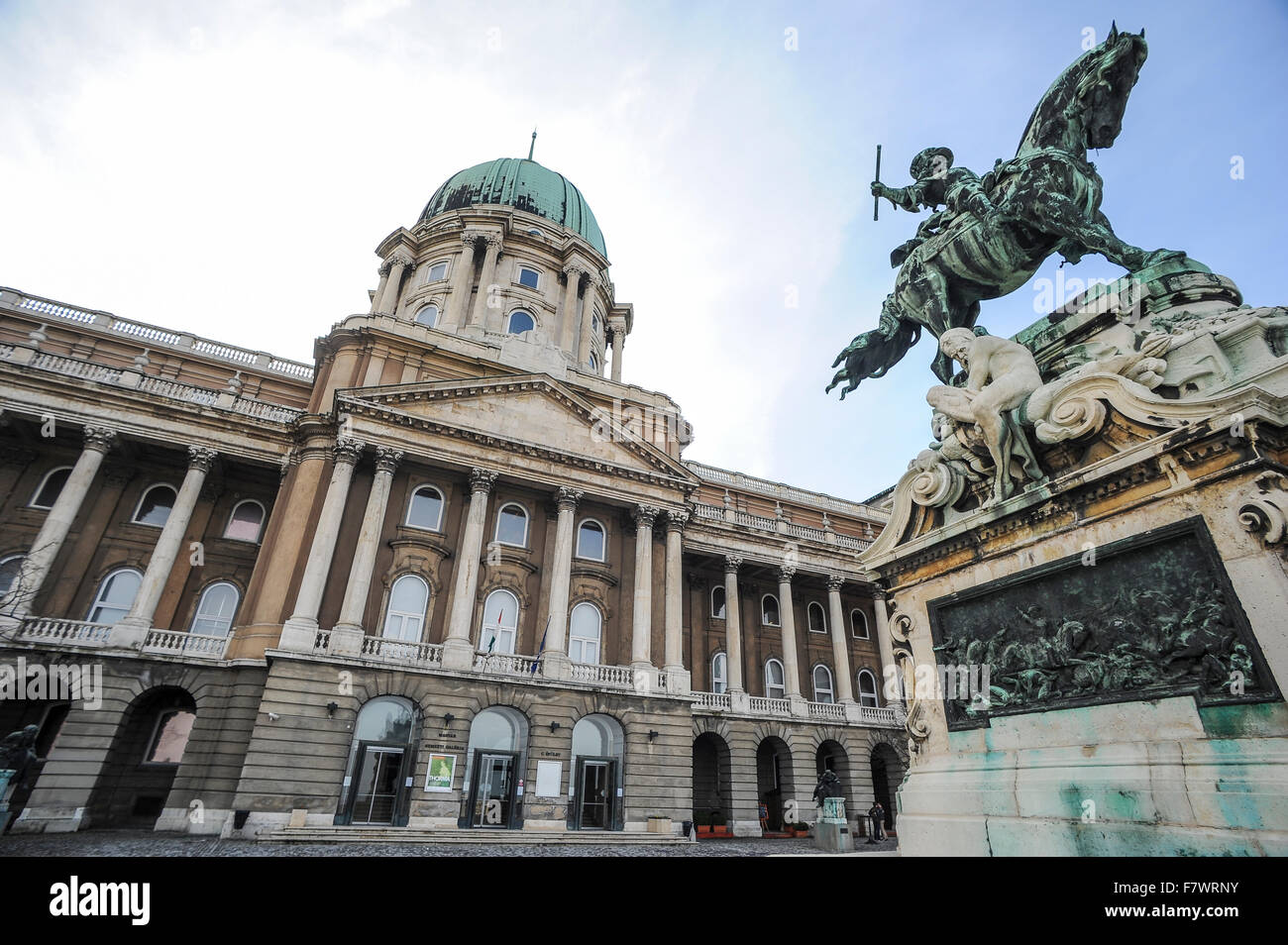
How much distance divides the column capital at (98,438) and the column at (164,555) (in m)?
2.45

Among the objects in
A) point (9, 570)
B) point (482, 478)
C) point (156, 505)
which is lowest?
point (9, 570)

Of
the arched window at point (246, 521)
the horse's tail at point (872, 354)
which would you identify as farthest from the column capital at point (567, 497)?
the horse's tail at point (872, 354)

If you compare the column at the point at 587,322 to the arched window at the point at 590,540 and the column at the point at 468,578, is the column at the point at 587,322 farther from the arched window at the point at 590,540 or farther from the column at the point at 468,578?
the column at the point at 468,578

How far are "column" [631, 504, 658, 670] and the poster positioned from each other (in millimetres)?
7171

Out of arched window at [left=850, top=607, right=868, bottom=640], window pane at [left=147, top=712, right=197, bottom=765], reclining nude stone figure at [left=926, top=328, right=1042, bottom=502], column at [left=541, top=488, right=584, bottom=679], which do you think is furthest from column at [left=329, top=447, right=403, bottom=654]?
arched window at [left=850, top=607, right=868, bottom=640]

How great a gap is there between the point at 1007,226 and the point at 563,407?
23130 millimetres

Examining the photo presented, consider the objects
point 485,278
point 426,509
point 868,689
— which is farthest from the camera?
point 485,278

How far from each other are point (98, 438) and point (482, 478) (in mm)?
13189

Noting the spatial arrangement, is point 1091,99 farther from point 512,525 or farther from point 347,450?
point 512,525

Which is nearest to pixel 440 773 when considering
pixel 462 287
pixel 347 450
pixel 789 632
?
pixel 347 450

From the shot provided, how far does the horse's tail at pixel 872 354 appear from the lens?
6.28 m

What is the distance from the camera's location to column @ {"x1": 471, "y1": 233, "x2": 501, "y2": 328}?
3766cm

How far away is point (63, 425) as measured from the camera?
23.0 metres

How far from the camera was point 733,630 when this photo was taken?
1188 inches
